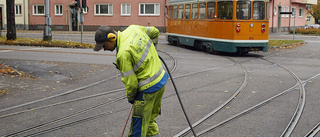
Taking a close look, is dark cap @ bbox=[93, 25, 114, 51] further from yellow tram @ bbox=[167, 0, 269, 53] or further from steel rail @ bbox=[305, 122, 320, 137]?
yellow tram @ bbox=[167, 0, 269, 53]

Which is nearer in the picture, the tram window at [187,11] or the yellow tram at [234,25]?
the yellow tram at [234,25]

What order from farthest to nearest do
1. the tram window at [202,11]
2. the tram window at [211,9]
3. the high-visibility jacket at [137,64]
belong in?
the tram window at [202,11] < the tram window at [211,9] < the high-visibility jacket at [137,64]

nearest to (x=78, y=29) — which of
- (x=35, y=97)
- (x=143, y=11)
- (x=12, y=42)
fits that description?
(x=143, y=11)

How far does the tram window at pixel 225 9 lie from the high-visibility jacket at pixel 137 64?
1392 cm

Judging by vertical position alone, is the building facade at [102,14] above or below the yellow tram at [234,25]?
above

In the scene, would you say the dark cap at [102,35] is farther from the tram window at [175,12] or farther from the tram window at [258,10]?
the tram window at [175,12]

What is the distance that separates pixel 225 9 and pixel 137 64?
14.4 m

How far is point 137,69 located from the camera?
426 centimetres

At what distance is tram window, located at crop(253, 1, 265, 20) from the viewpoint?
1792 cm

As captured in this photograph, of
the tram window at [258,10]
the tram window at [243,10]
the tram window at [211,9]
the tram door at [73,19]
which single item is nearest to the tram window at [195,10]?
the tram window at [211,9]

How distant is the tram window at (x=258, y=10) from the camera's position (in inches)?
706

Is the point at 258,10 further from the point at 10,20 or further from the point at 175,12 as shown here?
the point at 10,20

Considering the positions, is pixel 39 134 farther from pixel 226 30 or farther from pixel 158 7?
pixel 158 7

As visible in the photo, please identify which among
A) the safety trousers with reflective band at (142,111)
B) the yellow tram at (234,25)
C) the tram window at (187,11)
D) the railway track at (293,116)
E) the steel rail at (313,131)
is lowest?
the steel rail at (313,131)
